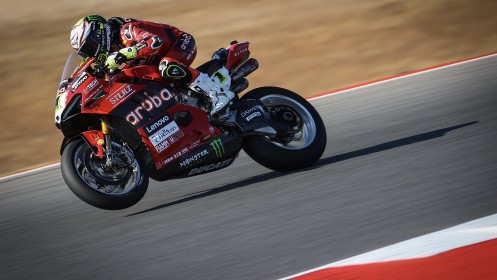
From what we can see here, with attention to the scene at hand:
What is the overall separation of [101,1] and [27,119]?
9613 mm

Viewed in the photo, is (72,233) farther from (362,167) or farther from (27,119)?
(27,119)

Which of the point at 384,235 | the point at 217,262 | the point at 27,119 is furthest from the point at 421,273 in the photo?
the point at 27,119

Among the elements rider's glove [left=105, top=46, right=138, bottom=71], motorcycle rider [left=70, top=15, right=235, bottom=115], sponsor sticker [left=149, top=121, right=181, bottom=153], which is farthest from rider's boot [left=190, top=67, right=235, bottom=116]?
rider's glove [left=105, top=46, right=138, bottom=71]

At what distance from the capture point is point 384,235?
14.9 feet

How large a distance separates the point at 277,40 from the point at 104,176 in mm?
11477

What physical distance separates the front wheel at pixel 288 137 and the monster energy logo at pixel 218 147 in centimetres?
22

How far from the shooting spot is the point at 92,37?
6285mm

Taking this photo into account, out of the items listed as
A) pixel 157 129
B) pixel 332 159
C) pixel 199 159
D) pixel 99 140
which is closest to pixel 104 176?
pixel 99 140

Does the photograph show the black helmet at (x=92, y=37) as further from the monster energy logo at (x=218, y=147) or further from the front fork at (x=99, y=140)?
the monster energy logo at (x=218, y=147)

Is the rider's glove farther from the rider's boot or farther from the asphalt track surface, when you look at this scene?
the asphalt track surface

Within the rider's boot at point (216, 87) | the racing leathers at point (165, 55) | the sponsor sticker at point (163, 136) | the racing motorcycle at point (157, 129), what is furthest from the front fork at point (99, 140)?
the rider's boot at point (216, 87)

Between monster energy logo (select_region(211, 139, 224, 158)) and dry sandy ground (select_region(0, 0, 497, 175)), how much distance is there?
475 centimetres

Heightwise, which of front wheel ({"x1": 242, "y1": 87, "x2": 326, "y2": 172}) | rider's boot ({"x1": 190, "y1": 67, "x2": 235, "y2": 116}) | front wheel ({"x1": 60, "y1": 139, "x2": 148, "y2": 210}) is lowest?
front wheel ({"x1": 60, "y1": 139, "x2": 148, "y2": 210})

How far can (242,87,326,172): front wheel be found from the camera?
6.62 metres
